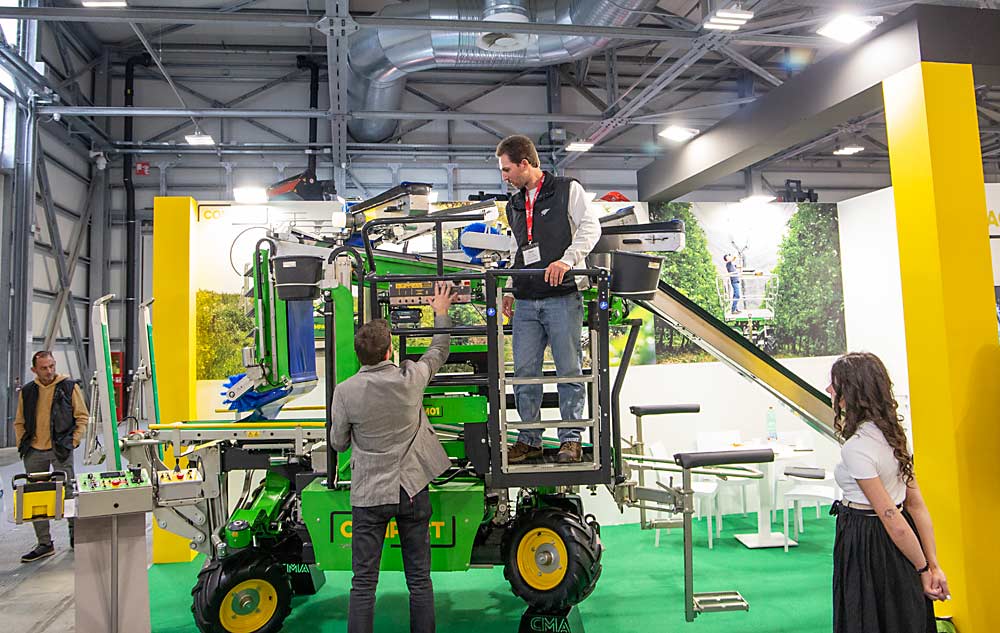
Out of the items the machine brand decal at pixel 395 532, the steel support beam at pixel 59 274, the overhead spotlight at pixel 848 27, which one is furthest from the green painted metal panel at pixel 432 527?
the steel support beam at pixel 59 274

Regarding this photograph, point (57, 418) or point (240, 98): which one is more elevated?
point (240, 98)

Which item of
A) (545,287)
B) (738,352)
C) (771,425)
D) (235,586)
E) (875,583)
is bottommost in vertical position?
(235,586)

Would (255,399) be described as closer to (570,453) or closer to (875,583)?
(570,453)

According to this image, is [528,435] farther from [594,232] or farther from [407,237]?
[407,237]

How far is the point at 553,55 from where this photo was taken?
8281 mm

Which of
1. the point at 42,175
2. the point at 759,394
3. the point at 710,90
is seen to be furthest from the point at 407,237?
the point at 710,90

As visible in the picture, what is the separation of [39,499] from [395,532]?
1.59 metres

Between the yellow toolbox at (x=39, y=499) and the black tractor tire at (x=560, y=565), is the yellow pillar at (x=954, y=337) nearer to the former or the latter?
the black tractor tire at (x=560, y=565)

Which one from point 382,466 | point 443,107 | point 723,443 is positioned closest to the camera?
point 382,466

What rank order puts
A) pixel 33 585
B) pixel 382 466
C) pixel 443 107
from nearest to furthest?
pixel 382 466, pixel 33 585, pixel 443 107

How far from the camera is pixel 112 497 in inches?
118

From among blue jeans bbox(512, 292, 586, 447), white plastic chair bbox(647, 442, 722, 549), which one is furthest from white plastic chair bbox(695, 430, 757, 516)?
blue jeans bbox(512, 292, 586, 447)

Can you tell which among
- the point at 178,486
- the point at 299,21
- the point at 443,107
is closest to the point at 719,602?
the point at 178,486

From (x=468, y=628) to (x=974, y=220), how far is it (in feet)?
12.8
